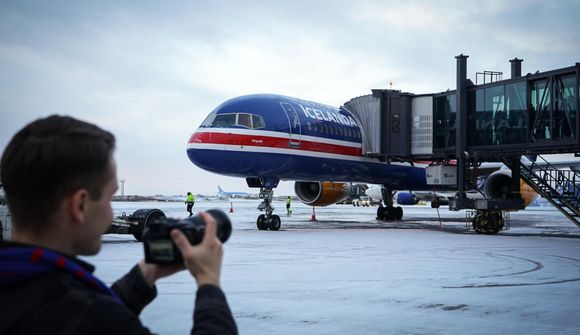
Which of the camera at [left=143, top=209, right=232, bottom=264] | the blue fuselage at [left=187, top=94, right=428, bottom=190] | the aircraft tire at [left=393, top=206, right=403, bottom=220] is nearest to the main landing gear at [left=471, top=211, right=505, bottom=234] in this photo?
the blue fuselage at [left=187, top=94, right=428, bottom=190]

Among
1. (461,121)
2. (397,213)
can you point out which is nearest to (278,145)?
(461,121)

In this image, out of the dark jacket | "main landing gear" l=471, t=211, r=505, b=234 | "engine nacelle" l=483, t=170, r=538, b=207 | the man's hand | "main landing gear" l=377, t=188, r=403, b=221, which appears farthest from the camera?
"main landing gear" l=377, t=188, r=403, b=221

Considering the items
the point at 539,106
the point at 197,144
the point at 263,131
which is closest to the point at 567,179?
the point at 539,106

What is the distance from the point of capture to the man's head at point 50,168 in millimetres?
1619

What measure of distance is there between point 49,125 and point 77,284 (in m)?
0.44

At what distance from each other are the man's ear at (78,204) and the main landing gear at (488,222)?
60.3ft

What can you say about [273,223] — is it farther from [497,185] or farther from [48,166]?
[48,166]

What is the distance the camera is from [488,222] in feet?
61.7

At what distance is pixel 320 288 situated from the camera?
7230mm

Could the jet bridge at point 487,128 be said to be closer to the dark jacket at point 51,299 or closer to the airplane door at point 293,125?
the airplane door at point 293,125

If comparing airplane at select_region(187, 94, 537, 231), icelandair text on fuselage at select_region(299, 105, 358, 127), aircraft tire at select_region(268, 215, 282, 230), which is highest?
icelandair text on fuselage at select_region(299, 105, 358, 127)

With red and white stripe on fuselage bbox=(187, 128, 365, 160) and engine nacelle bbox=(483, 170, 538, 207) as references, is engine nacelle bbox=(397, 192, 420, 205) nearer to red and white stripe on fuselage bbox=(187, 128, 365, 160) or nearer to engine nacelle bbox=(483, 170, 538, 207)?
engine nacelle bbox=(483, 170, 538, 207)

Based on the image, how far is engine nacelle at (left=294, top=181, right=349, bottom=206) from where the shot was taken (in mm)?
24953

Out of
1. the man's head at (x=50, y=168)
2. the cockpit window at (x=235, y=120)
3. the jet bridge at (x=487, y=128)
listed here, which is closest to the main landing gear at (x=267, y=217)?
the cockpit window at (x=235, y=120)
